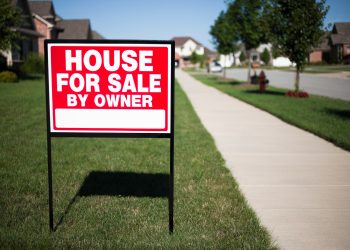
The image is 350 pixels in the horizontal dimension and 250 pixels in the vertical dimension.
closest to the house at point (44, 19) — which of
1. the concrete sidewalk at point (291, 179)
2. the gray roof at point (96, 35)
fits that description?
the gray roof at point (96, 35)

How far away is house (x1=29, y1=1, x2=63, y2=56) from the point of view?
44.5 meters

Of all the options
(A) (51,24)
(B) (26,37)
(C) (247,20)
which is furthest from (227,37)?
(A) (51,24)

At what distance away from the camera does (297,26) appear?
706 inches

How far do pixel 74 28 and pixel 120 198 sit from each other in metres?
52.6

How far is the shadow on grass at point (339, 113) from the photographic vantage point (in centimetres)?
1205

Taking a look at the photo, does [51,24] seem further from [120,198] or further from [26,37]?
[120,198]

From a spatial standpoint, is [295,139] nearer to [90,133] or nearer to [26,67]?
[90,133]

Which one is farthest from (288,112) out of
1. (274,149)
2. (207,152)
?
(207,152)

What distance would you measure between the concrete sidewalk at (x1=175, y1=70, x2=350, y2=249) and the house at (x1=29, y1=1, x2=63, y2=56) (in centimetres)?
3867

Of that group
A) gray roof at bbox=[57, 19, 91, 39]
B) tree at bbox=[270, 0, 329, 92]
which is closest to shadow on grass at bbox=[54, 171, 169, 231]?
tree at bbox=[270, 0, 329, 92]

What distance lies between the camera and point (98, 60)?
3.76 m

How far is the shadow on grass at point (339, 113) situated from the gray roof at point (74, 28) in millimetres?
43866

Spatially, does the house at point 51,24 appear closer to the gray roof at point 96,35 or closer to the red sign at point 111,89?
the gray roof at point 96,35

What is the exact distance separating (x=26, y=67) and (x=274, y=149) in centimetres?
3193
